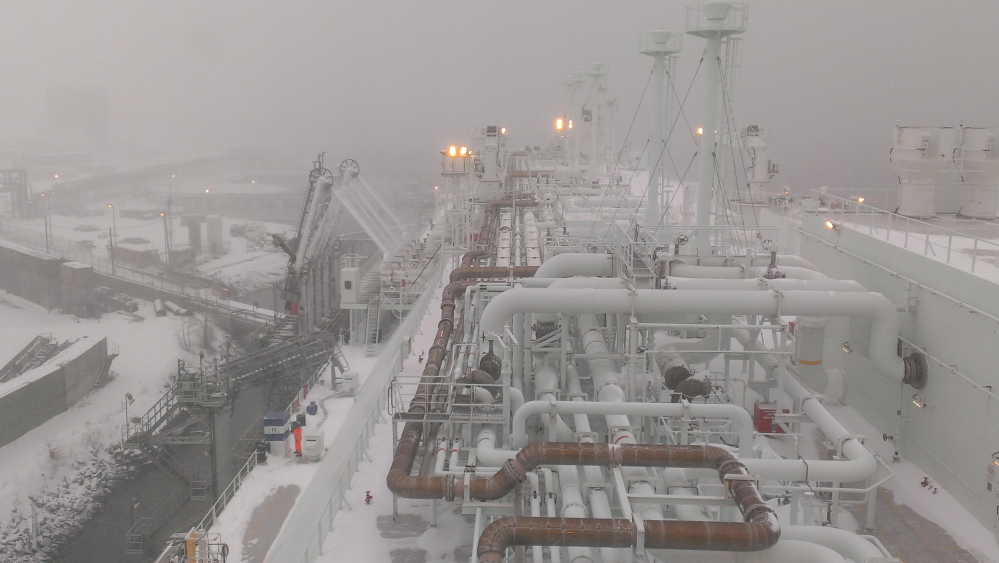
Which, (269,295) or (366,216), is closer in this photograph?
(366,216)

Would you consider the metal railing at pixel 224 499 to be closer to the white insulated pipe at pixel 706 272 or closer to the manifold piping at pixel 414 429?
the manifold piping at pixel 414 429

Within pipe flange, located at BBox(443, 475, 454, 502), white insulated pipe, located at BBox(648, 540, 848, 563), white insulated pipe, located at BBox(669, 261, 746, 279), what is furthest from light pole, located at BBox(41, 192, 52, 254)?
white insulated pipe, located at BBox(648, 540, 848, 563)

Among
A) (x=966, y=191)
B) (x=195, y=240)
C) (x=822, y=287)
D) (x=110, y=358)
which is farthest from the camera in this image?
(x=195, y=240)

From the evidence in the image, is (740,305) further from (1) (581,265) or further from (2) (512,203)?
(2) (512,203)

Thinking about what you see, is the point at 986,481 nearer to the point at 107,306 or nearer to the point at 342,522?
the point at 342,522

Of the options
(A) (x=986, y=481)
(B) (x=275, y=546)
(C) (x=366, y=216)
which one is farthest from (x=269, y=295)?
(A) (x=986, y=481)

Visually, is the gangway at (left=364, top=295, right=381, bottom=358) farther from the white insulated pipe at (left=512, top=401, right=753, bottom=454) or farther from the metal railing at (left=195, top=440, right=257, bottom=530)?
the white insulated pipe at (left=512, top=401, right=753, bottom=454)
